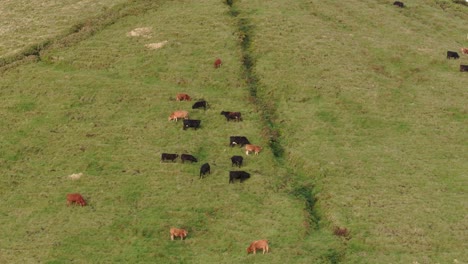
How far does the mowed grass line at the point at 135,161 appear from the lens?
30547mm

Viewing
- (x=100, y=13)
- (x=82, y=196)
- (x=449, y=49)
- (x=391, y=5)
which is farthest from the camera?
(x=391, y=5)

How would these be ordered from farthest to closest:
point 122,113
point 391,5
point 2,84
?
point 391,5 → point 2,84 → point 122,113

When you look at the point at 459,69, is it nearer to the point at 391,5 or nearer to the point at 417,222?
A: the point at 391,5

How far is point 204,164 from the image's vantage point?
36.0m

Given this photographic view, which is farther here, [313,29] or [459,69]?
[313,29]

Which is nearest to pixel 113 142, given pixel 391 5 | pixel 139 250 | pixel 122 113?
pixel 122 113

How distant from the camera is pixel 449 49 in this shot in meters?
54.0

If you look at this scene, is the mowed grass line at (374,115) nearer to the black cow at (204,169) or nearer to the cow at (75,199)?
the black cow at (204,169)

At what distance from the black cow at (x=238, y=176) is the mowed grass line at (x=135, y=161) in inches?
16.7

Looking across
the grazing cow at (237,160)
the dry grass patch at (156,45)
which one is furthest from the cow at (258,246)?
the dry grass patch at (156,45)

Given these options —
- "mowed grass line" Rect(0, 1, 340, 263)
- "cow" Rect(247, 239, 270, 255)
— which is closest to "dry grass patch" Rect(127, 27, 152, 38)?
"mowed grass line" Rect(0, 1, 340, 263)

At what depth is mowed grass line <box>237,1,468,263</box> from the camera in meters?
31.9

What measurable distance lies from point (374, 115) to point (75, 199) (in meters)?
20.0

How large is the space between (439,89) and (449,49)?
26.3ft
